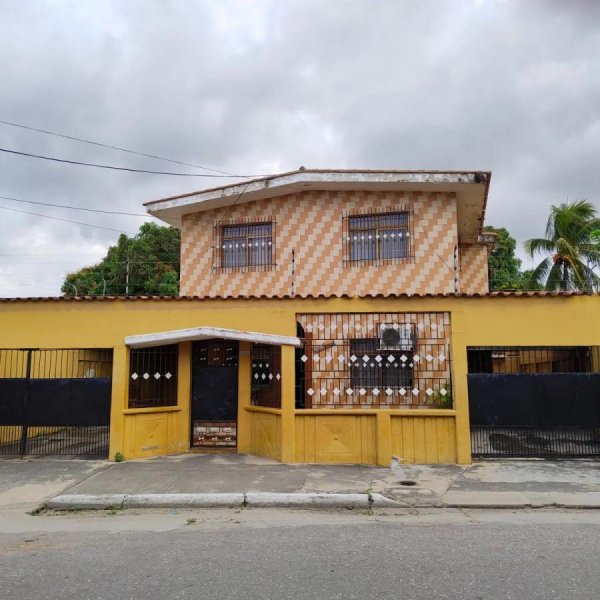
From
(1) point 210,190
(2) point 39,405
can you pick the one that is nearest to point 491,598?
(2) point 39,405

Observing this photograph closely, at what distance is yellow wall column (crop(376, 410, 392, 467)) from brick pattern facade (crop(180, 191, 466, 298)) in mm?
4020

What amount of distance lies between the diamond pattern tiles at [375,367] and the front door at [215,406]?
4.96 ft

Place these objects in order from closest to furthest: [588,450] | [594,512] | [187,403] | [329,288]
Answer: [594,512], [588,450], [187,403], [329,288]

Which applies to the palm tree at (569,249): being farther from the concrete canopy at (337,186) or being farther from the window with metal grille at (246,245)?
the window with metal grille at (246,245)

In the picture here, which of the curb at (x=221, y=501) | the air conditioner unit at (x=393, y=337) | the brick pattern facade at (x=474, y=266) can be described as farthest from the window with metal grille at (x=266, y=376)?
the brick pattern facade at (x=474, y=266)

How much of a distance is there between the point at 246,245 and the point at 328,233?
7.47 feet

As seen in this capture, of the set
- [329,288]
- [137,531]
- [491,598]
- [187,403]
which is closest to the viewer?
[491,598]

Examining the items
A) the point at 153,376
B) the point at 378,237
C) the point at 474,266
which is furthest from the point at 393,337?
the point at 474,266

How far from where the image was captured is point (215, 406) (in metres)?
10.5

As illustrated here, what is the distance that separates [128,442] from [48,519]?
3021 millimetres

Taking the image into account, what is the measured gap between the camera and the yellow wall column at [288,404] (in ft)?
30.8

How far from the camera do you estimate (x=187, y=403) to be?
1055 cm

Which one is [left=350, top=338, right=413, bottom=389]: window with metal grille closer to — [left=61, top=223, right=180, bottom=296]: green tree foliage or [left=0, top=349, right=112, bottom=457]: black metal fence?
[left=0, top=349, right=112, bottom=457]: black metal fence

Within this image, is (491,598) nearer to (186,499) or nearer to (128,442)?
(186,499)
